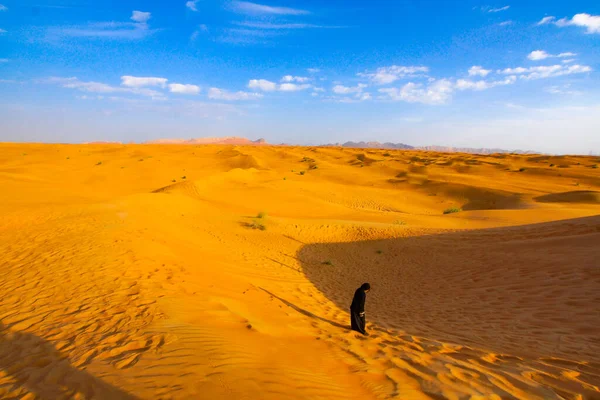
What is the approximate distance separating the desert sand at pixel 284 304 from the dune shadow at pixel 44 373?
0.07ft

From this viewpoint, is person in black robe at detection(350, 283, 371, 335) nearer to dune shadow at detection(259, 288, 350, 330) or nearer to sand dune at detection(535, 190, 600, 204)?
dune shadow at detection(259, 288, 350, 330)

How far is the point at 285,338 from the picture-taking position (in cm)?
527

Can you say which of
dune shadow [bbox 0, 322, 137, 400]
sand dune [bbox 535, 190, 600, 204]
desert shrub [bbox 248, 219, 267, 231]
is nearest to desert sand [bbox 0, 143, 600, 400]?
dune shadow [bbox 0, 322, 137, 400]

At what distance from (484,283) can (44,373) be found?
954cm

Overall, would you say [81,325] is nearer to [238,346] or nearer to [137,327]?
[137,327]

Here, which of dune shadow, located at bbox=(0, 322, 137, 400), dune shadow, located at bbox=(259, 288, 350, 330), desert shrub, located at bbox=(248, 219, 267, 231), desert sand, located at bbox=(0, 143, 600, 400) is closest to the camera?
dune shadow, located at bbox=(0, 322, 137, 400)

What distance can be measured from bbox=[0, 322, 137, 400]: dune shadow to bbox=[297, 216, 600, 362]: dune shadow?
4.98 meters

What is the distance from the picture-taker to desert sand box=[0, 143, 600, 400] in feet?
12.6

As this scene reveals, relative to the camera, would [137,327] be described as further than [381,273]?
No

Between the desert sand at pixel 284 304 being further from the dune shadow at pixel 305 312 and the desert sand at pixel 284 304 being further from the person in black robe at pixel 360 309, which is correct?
the person in black robe at pixel 360 309

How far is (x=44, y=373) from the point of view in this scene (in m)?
3.92

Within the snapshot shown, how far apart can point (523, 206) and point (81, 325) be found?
26403 millimetres

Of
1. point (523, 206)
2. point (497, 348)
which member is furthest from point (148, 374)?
point (523, 206)

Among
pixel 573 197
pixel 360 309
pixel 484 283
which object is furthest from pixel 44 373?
pixel 573 197
